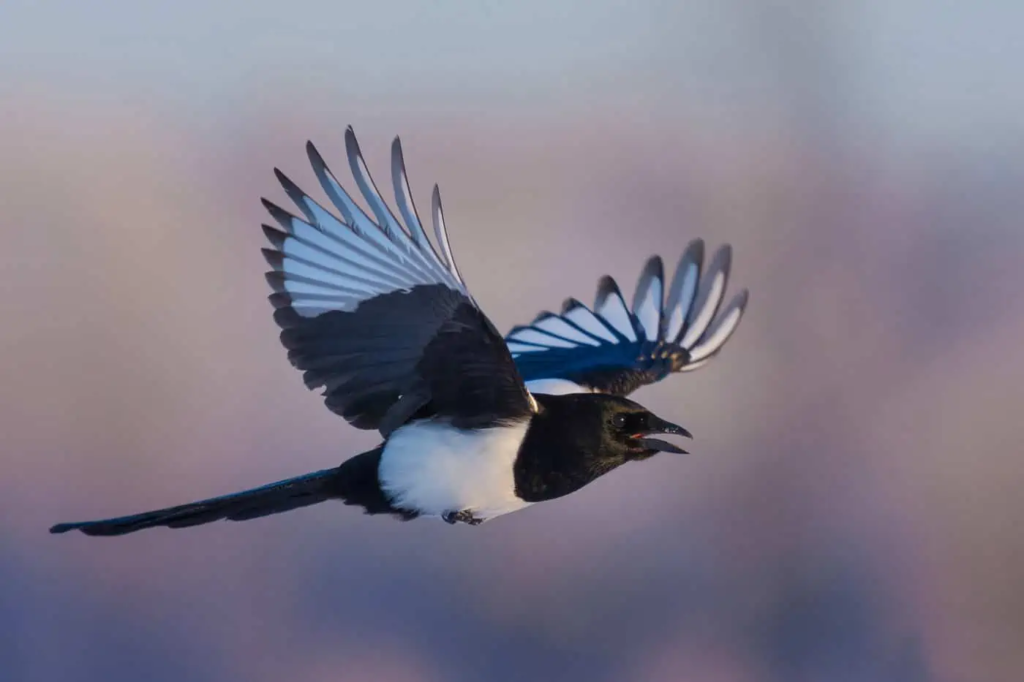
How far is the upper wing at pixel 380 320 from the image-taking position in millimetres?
815

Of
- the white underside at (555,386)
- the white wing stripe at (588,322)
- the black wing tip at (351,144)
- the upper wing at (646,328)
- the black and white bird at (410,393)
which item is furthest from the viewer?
the white wing stripe at (588,322)

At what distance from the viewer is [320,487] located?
94 cm

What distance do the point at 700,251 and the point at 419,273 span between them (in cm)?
53

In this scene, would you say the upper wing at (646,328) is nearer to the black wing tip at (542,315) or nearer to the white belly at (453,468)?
the black wing tip at (542,315)

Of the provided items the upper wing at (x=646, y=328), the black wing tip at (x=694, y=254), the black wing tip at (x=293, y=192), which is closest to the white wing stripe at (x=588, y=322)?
the upper wing at (x=646, y=328)

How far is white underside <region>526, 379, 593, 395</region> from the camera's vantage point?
106cm

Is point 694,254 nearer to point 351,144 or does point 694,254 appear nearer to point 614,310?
point 614,310

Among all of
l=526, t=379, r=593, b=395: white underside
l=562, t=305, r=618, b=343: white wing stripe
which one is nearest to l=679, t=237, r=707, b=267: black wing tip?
l=562, t=305, r=618, b=343: white wing stripe

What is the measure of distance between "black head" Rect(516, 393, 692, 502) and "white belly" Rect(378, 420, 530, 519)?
0.04ft

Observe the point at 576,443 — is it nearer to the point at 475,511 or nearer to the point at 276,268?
the point at 475,511

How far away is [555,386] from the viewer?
1.07 metres

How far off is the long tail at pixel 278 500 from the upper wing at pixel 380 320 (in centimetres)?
5

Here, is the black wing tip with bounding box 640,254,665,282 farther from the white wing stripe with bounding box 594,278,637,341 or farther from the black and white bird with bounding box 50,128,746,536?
the black and white bird with bounding box 50,128,746,536

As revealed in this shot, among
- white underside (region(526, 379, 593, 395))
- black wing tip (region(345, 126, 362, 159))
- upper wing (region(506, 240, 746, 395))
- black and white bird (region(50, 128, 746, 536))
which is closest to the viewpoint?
black wing tip (region(345, 126, 362, 159))
